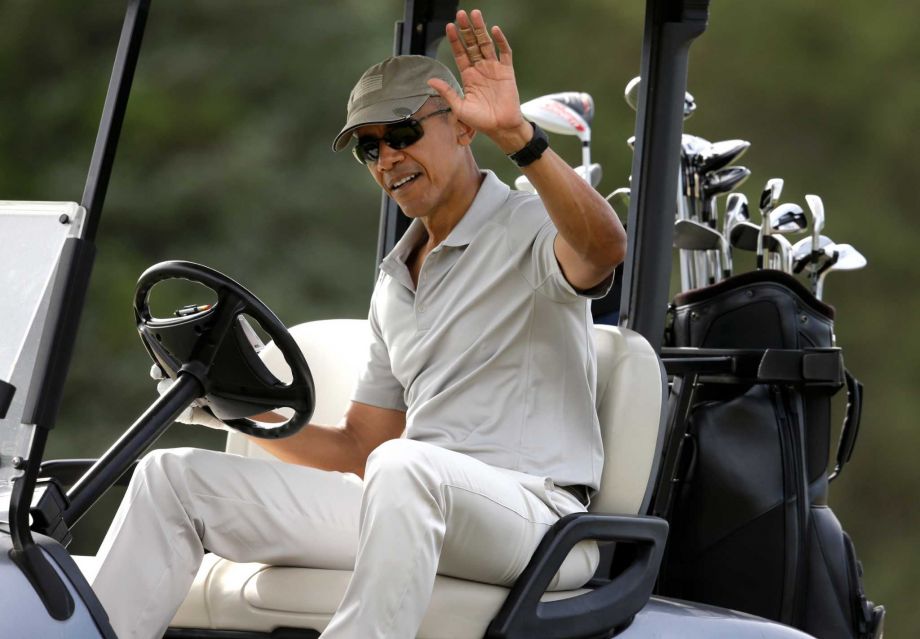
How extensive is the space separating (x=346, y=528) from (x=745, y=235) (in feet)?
4.76

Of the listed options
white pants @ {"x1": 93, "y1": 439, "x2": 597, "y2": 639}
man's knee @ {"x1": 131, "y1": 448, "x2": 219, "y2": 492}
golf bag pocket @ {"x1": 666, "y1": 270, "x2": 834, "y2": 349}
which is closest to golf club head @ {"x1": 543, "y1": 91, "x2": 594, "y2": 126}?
golf bag pocket @ {"x1": 666, "y1": 270, "x2": 834, "y2": 349}

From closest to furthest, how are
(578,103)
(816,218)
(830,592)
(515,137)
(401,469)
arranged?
(401,469)
(515,137)
(830,592)
(816,218)
(578,103)

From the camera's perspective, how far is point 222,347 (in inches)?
90.0

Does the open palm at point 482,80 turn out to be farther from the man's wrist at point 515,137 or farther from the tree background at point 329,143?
the tree background at point 329,143

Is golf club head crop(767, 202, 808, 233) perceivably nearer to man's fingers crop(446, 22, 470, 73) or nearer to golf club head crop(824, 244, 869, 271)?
golf club head crop(824, 244, 869, 271)

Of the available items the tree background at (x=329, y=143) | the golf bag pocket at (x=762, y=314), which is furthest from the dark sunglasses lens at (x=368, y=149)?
the tree background at (x=329, y=143)

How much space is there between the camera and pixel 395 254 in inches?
105

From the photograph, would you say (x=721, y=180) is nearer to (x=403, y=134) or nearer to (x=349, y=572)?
(x=403, y=134)

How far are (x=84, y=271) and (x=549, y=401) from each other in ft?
2.75

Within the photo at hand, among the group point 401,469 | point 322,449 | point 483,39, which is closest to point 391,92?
point 483,39

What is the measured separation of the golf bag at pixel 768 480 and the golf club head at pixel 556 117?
870 mm

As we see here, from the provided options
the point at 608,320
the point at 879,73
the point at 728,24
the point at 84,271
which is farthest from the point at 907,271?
the point at 84,271

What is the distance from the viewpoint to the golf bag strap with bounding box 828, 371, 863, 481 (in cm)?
313

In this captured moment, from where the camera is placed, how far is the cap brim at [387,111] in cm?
251
